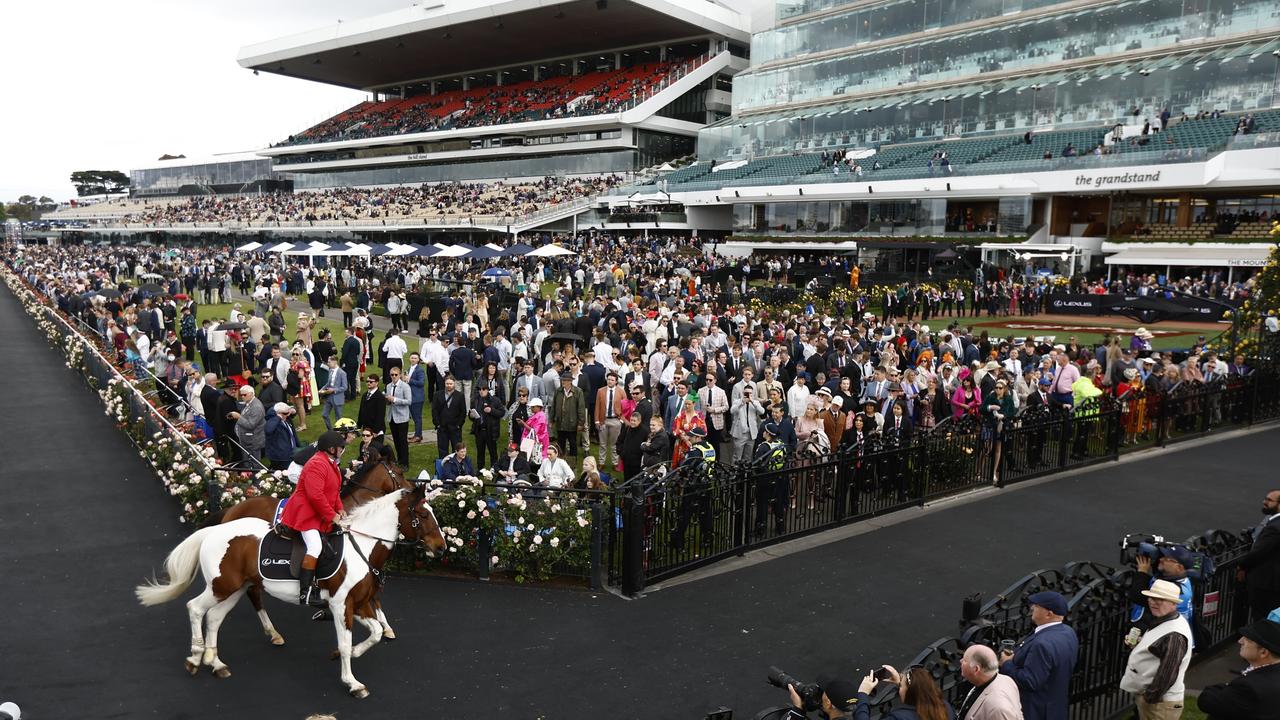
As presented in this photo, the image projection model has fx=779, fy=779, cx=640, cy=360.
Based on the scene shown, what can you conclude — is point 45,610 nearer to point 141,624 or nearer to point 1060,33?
Answer: point 141,624

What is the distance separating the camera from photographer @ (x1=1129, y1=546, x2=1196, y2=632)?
17.6 feet

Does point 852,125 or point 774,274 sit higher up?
point 852,125

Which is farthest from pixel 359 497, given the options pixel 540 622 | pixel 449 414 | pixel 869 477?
pixel 869 477

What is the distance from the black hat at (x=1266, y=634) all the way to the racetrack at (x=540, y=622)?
2.99 meters

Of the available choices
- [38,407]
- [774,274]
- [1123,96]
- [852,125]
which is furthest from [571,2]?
[38,407]

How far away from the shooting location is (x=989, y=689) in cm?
434

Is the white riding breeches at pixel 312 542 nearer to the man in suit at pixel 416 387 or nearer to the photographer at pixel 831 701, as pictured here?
the photographer at pixel 831 701

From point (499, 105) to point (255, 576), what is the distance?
74.1 m

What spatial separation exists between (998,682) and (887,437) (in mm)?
6073

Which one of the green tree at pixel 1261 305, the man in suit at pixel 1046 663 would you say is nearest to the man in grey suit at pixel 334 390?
the man in suit at pixel 1046 663

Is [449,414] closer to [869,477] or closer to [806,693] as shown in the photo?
[869,477]

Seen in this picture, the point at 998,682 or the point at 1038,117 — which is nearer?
the point at 998,682

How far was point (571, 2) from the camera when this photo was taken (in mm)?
61312

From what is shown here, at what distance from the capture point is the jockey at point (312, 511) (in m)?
6.27
